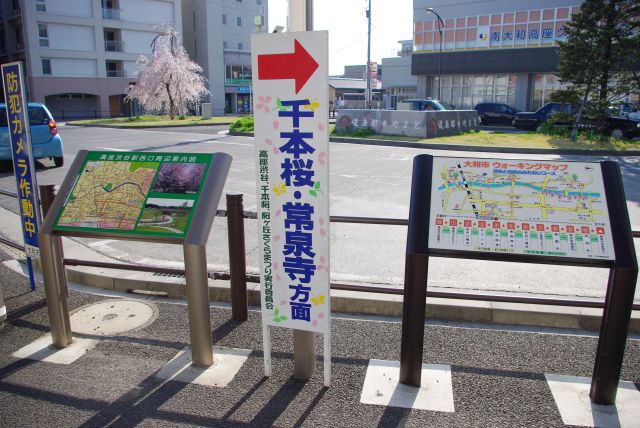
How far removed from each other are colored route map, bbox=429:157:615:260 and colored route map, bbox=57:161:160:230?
83.4 inches

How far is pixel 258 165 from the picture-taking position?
10.6 feet

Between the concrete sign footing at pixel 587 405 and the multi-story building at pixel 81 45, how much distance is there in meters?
45.9

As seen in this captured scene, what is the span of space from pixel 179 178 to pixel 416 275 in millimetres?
1819

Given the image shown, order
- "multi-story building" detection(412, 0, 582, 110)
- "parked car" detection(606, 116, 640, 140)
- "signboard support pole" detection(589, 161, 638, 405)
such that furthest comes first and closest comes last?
"multi-story building" detection(412, 0, 582, 110) < "parked car" detection(606, 116, 640, 140) < "signboard support pole" detection(589, 161, 638, 405)

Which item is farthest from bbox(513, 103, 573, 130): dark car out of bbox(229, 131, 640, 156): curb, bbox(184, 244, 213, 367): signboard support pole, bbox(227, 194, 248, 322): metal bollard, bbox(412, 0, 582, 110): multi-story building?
bbox(184, 244, 213, 367): signboard support pole

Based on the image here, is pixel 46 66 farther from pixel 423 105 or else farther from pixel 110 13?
pixel 423 105

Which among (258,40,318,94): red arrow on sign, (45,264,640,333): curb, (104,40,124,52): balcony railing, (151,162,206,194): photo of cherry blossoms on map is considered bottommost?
(45,264,640,333): curb

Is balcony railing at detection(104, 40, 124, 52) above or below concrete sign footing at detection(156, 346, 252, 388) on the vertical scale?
above

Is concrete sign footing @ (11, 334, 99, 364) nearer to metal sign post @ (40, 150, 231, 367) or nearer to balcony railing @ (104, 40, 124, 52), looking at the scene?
metal sign post @ (40, 150, 231, 367)

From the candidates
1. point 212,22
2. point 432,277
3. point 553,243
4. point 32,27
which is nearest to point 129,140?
point 432,277

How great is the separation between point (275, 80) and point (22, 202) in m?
3.19

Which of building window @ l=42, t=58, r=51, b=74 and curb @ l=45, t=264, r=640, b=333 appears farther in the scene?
building window @ l=42, t=58, r=51, b=74

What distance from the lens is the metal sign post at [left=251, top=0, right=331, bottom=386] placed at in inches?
119

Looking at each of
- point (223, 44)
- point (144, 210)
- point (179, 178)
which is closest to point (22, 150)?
point (144, 210)
